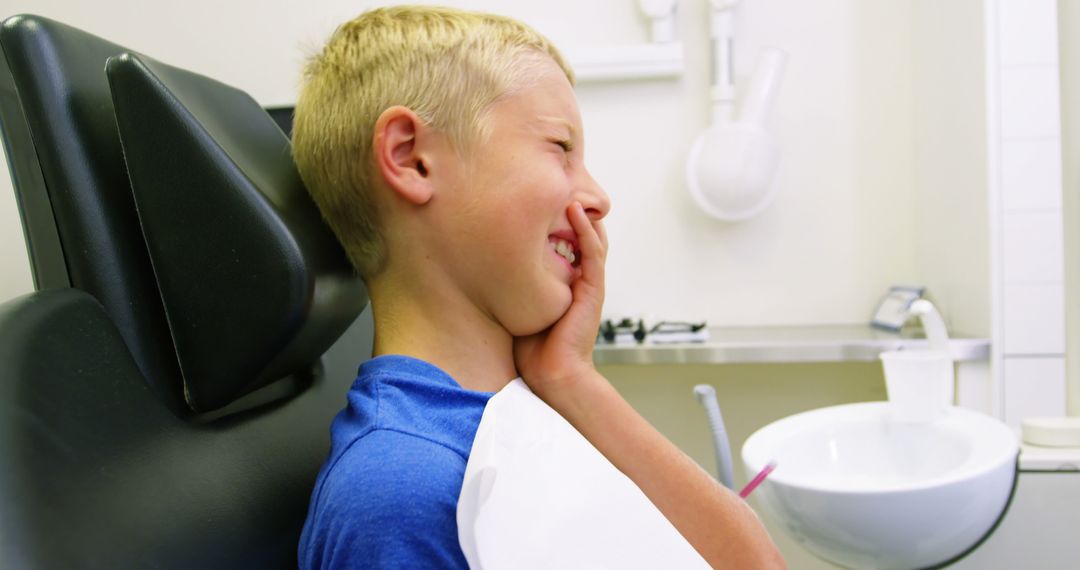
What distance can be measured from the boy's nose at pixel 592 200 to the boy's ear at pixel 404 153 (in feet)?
0.51

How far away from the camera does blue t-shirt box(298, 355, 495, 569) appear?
0.56m

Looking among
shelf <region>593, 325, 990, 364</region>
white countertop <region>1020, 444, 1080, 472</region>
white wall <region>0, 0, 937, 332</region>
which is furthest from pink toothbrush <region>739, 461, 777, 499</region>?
white wall <region>0, 0, 937, 332</region>

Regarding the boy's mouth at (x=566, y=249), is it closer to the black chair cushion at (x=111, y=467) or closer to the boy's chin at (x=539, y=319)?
the boy's chin at (x=539, y=319)

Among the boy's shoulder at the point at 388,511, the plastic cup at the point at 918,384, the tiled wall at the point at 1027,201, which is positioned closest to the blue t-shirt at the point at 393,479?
the boy's shoulder at the point at 388,511

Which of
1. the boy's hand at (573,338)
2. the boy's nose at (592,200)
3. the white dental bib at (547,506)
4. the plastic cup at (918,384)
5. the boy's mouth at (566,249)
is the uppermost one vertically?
the boy's nose at (592,200)

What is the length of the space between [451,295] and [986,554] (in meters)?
1.07

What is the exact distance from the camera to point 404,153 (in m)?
0.78

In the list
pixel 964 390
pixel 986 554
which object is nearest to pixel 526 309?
pixel 986 554

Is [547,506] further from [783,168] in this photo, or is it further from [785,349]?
[783,168]

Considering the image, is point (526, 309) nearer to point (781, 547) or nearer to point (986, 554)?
point (986, 554)

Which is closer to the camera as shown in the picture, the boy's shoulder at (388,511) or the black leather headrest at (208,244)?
the boy's shoulder at (388,511)

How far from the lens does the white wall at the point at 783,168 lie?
2078 mm

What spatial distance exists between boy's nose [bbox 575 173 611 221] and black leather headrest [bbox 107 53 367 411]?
0.27m

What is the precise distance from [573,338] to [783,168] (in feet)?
4.65
